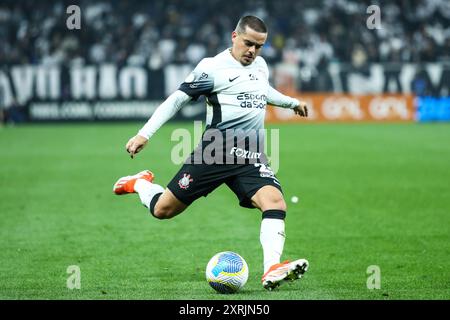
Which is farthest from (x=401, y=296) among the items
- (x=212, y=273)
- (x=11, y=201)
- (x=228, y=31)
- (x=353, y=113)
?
(x=228, y=31)

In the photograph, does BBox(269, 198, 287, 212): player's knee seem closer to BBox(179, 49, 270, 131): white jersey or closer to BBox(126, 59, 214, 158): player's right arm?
BBox(179, 49, 270, 131): white jersey

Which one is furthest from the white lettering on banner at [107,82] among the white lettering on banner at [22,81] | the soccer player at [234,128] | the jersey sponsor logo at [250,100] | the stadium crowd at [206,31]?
the jersey sponsor logo at [250,100]

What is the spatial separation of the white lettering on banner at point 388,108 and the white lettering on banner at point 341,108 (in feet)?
1.74

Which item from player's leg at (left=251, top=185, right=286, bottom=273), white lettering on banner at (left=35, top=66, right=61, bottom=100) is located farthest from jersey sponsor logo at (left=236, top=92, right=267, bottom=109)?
white lettering on banner at (left=35, top=66, right=61, bottom=100)

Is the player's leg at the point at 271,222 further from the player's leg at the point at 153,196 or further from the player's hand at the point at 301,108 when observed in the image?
the player's hand at the point at 301,108

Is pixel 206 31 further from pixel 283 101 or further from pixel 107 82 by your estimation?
pixel 283 101

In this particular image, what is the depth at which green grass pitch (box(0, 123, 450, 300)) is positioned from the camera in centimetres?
802

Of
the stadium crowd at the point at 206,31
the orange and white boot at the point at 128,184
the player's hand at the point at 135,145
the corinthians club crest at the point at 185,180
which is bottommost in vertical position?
the orange and white boot at the point at 128,184

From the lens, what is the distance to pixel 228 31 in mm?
35562

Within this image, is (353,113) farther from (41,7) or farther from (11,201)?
(11,201)

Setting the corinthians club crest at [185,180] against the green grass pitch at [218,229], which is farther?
the corinthians club crest at [185,180]

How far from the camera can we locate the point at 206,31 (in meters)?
35.4

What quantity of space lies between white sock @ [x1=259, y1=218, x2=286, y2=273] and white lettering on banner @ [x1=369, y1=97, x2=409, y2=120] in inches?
1005

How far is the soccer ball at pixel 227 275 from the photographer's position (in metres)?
7.70
